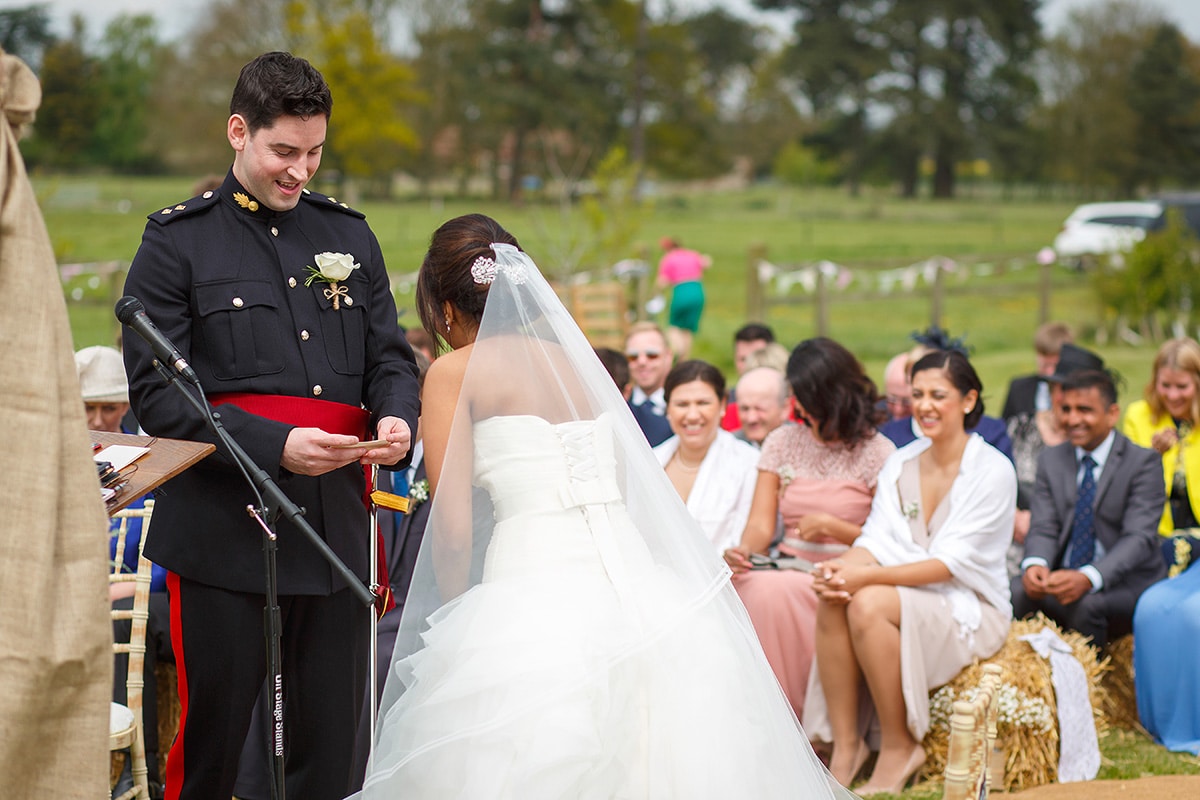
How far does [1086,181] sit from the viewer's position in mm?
46406

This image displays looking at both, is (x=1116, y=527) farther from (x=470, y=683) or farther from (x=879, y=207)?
(x=879, y=207)

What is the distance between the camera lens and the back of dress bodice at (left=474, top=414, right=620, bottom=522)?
308 cm

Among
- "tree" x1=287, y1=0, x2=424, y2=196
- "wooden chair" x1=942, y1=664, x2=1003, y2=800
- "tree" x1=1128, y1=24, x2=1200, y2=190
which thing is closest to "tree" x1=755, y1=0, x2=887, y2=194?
"tree" x1=1128, y1=24, x2=1200, y2=190

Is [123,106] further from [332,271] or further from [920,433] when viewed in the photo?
[332,271]

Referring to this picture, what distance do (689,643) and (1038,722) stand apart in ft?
7.74

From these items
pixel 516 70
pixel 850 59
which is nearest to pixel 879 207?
pixel 850 59

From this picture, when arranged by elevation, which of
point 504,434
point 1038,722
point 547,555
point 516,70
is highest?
point 516,70

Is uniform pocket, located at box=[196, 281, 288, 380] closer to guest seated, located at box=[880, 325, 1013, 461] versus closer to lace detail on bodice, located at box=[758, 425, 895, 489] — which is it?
lace detail on bodice, located at box=[758, 425, 895, 489]

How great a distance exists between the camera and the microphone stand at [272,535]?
2.61 m

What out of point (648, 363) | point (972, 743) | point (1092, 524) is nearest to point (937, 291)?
point (648, 363)

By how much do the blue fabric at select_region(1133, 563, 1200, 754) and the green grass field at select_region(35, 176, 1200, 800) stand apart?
11 cm

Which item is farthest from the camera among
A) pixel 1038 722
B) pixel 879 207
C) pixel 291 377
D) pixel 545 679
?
pixel 879 207

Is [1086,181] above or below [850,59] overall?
below

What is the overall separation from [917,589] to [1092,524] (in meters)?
1.29
